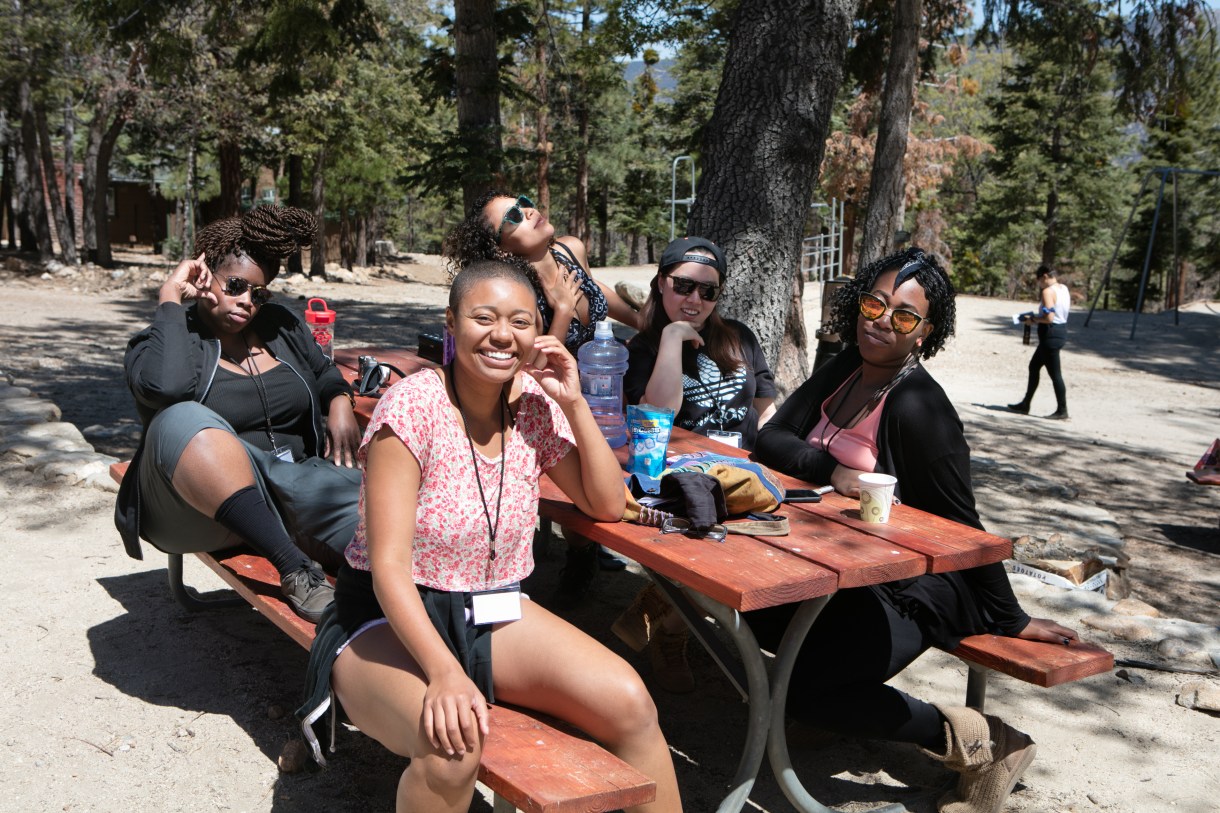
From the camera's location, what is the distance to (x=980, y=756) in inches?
109

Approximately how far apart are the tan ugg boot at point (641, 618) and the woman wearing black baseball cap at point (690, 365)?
0.09m

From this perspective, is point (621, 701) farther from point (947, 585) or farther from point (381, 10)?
point (381, 10)

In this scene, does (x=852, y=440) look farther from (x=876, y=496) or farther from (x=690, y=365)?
(x=690, y=365)

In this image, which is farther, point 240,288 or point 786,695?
point 240,288

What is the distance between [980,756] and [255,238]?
275cm

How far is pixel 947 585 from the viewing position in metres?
2.89

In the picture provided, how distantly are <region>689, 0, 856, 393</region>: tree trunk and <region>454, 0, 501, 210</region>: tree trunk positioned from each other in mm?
4141

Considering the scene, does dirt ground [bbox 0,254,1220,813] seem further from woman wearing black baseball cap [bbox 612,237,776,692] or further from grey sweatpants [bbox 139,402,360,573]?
grey sweatpants [bbox 139,402,360,573]

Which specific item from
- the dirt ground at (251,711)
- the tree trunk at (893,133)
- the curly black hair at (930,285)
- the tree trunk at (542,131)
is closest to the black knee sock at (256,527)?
the dirt ground at (251,711)

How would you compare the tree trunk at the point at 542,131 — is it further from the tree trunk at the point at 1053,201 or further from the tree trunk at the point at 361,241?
the tree trunk at the point at 1053,201

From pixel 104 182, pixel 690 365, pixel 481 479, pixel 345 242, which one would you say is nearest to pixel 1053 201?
pixel 345 242

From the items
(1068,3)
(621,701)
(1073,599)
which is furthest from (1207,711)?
(1068,3)

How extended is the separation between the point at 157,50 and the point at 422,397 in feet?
31.2

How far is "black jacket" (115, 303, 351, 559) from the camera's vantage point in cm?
318
